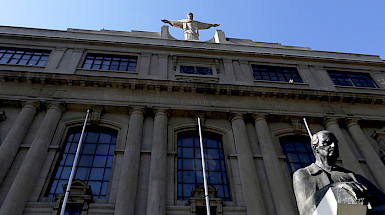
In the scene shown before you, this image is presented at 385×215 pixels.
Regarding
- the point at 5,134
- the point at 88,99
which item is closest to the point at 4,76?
the point at 5,134

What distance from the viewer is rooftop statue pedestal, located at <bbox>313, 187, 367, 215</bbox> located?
151 inches

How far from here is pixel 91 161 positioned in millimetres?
15156

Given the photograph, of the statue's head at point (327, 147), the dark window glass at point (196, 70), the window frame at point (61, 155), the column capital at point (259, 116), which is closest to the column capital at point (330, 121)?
the column capital at point (259, 116)

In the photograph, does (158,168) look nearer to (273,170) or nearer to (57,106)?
(273,170)

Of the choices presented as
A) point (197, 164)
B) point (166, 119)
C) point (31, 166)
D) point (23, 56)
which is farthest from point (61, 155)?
point (23, 56)

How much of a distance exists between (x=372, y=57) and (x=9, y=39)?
29404mm

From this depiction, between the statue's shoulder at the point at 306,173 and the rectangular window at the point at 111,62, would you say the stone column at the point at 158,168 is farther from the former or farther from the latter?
the statue's shoulder at the point at 306,173

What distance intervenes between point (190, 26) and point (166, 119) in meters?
12.7

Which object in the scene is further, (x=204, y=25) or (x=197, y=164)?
(x=204, y=25)

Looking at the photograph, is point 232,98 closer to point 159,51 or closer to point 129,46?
point 159,51

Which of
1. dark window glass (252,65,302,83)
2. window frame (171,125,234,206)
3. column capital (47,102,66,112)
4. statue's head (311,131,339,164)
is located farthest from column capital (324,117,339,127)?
column capital (47,102,66,112)

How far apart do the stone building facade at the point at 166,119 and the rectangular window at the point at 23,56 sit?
100 millimetres

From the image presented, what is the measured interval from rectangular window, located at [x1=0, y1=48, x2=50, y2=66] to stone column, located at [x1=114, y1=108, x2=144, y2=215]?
27.4ft

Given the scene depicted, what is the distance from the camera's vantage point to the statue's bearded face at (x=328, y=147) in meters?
5.37
